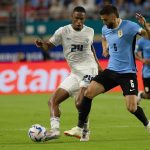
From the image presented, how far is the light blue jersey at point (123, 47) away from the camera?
1266 cm

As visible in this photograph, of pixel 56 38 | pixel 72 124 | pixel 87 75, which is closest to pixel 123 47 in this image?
pixel 87 75

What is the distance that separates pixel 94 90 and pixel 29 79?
13.0 m

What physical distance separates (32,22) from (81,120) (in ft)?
59.3

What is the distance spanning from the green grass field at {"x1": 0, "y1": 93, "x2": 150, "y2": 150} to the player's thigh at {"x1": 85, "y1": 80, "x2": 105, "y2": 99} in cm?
83

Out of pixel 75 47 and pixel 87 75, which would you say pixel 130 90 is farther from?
pixel 75 47

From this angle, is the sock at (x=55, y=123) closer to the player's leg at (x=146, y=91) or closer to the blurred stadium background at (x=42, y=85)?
the blurred stadium background at (x=42, y=85)

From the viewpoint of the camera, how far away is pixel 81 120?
42.0ft

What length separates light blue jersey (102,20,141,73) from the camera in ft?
41.5

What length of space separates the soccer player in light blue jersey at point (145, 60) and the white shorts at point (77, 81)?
6740 mm

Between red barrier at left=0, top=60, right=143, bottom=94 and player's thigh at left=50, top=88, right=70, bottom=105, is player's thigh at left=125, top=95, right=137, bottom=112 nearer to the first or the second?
player's thigh at left=50, top=88, right=70, bottom=105

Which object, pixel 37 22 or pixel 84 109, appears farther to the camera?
pixel 37 22

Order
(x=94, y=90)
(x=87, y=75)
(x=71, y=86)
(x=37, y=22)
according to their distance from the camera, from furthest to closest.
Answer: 1. (x=37, y=22)
2. (x=87, y=75)
3. (x=71, y=86)
4. (x=94, y=90)

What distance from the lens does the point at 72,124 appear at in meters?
15.7

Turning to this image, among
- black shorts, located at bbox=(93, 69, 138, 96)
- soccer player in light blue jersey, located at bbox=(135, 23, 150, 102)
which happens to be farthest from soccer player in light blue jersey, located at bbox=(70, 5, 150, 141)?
soccer player in light blue jersey, located at bbox=(135, 23, 150, 102)
